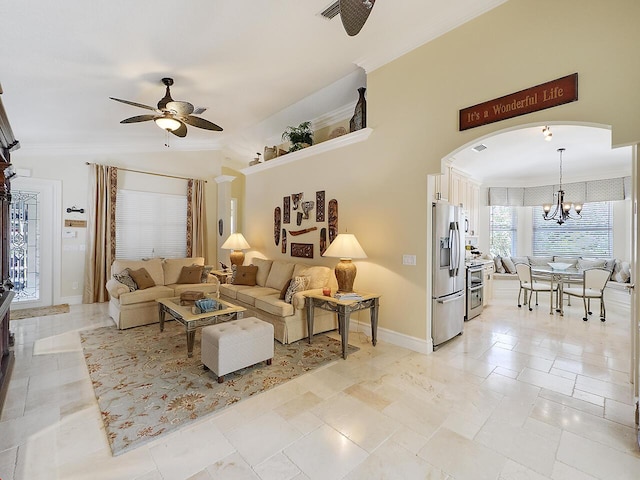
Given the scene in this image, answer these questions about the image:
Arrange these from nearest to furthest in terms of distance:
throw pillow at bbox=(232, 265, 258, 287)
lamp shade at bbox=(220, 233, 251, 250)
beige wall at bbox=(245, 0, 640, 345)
A: 1. beige wall at bbox=(245, 0, 640, 345)
2. throw pillow at bbox=(232, 265, 258, 287)
3. lamp shade at bbox=(220, 233, 251, 250)

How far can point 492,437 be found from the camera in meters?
2.05

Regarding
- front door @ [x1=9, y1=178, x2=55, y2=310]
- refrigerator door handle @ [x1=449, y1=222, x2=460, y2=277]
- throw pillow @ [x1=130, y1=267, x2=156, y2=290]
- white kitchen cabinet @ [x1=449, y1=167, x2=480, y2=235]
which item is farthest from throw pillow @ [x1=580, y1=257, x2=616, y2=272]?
front door @ [x1=9, y1=178, x2=55, y2=310]

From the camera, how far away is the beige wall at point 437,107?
2.33 m

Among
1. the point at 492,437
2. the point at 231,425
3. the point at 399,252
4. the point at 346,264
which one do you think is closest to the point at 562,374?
the point at 492,437

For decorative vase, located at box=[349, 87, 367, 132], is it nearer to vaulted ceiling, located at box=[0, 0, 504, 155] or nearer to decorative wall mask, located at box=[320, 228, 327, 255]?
vaulted ceiling, located at box=[0, 0, 504, 155]

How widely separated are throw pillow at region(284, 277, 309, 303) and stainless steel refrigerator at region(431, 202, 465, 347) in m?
1.62

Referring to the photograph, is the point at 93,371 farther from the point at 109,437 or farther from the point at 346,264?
the point at 346,264

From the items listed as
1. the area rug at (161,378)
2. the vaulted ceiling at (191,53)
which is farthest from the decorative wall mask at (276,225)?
the area rug at (161,378)

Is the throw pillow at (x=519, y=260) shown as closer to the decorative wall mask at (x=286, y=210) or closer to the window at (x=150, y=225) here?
the decorative wall mask at (x=286, y=210)

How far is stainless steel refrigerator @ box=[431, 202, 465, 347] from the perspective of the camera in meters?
3.59

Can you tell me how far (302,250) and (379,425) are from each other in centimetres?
334

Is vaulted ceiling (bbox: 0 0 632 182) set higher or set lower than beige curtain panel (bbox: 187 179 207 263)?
higher

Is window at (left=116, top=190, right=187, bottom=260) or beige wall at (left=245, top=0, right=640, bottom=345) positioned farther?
window at (left=116, top=190, right=187, bottom=260)

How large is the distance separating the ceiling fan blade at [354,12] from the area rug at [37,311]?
6.26 metres
